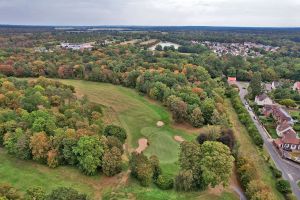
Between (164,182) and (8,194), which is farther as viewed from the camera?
(164,182)

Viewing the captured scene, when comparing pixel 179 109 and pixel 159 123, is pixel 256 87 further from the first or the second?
pixel 159 123

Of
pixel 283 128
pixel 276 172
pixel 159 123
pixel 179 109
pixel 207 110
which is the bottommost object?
pixel 276 172

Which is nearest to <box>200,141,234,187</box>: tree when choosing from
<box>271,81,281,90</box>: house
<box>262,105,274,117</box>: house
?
<box>262,105,274,117</box>: house

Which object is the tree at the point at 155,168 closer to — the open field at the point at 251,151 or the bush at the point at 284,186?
the open field at the point at 251,151

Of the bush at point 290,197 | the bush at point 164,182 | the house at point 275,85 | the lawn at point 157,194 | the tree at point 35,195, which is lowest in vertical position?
the house at point 275,85

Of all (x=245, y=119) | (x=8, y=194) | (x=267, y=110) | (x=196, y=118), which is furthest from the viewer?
(x=267, y=110)

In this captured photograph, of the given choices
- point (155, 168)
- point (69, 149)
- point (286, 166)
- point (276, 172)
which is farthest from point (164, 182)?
point (286, 166)

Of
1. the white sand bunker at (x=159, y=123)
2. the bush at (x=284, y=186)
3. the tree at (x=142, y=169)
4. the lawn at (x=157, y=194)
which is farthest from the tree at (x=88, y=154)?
the bush at (x=284, y=186)
